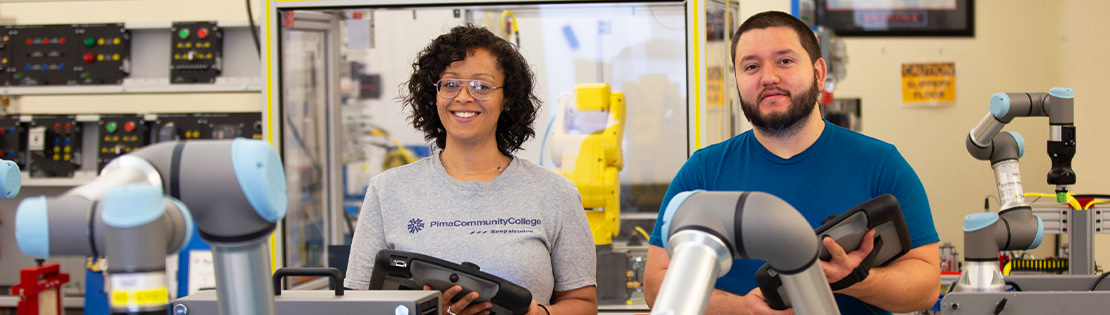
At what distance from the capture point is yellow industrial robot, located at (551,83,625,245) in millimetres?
3006

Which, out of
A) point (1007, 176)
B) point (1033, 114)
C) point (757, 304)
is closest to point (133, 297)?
point (757, 304)

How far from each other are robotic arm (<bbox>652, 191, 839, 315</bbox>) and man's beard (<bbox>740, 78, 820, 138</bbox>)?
92 centimetres

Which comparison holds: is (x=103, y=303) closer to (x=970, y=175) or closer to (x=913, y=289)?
(x=913, y=289)

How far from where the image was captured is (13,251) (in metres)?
4.34

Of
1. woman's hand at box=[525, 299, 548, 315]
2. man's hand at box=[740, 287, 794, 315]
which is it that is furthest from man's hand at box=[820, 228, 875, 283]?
woman's hand at box=[525, 299, 548, 315]

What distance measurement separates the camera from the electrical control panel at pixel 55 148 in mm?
4121

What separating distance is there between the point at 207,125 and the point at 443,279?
2.94m

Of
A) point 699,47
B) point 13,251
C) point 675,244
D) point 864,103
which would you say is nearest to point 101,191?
point 675,244

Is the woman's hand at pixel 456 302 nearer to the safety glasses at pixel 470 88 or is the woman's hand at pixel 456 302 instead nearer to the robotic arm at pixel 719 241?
the safety glasses at pixel 470 88

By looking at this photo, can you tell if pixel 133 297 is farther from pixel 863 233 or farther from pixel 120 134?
pixel 120 134

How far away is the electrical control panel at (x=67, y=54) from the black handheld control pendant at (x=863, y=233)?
12.6ft

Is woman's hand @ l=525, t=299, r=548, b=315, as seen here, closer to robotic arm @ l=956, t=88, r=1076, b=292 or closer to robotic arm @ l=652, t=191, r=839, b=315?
robotic arm @ l=956, t=88, r=1076, b=292

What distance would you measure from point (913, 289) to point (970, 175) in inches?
155

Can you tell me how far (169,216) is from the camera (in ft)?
1.87
